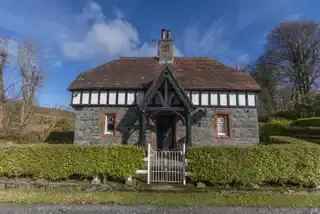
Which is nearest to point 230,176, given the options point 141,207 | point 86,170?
point 141,207

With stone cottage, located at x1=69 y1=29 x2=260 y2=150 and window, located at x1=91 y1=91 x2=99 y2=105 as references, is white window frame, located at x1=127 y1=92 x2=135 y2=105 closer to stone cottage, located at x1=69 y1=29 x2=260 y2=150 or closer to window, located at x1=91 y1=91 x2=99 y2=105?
stone cottage, located at x1=69 y1=29 x2=260 y2=150

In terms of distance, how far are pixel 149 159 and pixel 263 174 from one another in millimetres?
4534

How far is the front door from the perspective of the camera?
1490cm

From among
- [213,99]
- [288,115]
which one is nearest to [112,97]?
[213,99]

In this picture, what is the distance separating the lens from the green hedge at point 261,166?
8.23m

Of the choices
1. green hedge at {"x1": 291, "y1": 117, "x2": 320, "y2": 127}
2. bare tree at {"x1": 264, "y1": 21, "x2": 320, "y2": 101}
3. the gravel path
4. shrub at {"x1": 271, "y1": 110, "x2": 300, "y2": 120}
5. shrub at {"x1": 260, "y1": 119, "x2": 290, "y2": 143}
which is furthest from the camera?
bare tree at {"x1": 264, "y1": 21, "x2": 320, "y2": 101}

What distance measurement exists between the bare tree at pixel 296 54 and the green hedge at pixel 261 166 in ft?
78.4

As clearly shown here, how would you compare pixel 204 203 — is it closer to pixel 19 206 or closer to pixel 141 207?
pixel 141 207

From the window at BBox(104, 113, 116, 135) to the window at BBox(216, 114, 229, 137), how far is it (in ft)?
23.9

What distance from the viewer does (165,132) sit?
15047mm

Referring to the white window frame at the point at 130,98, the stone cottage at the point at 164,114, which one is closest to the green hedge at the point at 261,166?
the stone cottage at the point at 164,114

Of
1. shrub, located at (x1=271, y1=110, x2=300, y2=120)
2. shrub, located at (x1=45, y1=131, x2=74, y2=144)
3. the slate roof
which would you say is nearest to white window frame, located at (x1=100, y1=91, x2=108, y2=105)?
the slate roof

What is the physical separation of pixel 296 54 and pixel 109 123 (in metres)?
29.0

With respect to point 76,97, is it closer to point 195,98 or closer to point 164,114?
point 164,114
